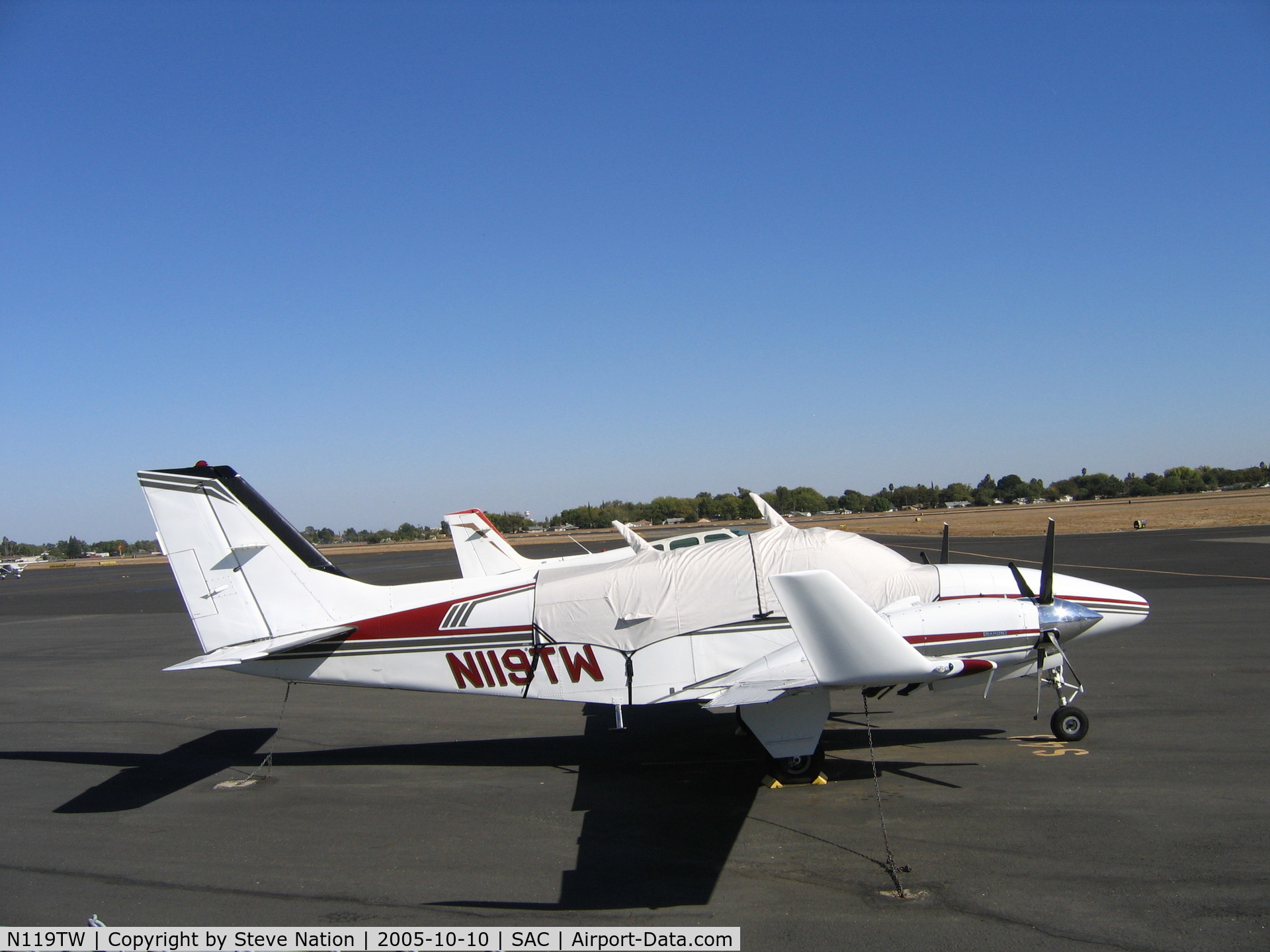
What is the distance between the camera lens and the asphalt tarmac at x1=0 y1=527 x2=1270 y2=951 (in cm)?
527

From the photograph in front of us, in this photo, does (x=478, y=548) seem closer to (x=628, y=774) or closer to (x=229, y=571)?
(x=229, y=571)

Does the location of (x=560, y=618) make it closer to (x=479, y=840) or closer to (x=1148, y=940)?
(x=479, y=840)

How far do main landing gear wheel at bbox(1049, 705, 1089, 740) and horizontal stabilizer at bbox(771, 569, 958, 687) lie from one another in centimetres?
333

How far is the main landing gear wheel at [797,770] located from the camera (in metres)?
7.94

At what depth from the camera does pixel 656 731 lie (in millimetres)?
10289

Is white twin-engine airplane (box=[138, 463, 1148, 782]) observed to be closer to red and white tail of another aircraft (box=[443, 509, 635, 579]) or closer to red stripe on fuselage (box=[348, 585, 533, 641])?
red stripe on fuselage (box=[348, 585, 533, 641])

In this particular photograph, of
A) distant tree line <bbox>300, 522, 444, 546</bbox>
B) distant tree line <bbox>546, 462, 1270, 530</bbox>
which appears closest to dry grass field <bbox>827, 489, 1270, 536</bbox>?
distant tree line <bbox>546, 462, 1270, 530</bbox>

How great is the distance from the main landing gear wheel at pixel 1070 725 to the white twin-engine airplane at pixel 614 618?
0.02m


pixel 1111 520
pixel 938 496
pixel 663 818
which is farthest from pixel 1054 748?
pixel 938 496

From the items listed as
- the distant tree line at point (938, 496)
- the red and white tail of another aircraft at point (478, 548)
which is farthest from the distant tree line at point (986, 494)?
the red and white tail of another aircraft at point (478, 548)

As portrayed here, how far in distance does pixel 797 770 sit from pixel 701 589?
2098 mm

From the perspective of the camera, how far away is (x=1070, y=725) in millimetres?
8633

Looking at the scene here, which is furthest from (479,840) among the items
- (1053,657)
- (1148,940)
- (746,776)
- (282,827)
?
(1053,657)

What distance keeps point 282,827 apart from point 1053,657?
804 centimetres
